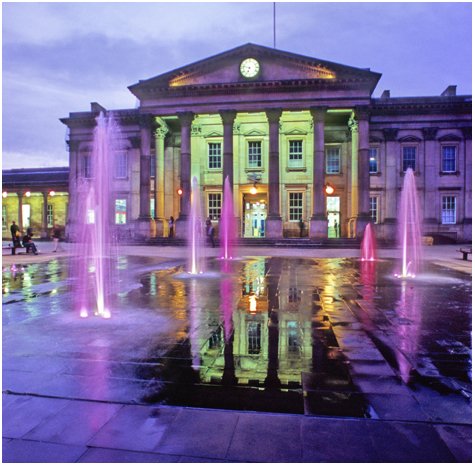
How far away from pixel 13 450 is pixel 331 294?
7.72 meters

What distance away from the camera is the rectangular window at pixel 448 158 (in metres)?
36.4

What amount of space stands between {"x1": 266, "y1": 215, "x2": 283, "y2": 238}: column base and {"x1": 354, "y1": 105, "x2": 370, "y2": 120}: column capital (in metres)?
10.4

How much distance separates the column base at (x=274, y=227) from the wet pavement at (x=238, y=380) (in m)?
23.9

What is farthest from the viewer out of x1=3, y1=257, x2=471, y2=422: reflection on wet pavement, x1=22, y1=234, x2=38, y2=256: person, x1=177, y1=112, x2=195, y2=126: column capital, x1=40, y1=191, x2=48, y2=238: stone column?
x1=40, y1=191, x2=48, y2=238: stone column

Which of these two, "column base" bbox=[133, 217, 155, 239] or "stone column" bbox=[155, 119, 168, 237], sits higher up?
"stone column" bbox=[155, 119, 168, 237]

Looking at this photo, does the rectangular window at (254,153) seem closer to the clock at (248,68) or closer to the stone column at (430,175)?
the clock at (248,68)

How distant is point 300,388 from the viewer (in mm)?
4129

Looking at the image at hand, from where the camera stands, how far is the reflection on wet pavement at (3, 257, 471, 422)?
3938mm

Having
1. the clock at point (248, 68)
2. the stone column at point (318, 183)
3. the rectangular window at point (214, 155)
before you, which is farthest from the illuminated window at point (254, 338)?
the rectangular window at point (214, 155)

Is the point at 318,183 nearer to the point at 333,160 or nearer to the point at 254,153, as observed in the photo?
the point at 333,160

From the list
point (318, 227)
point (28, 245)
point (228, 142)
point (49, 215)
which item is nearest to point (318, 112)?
point (228, 142)

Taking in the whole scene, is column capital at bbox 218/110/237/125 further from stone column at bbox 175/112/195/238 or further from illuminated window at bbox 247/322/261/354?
illuminated window at bbox 247/322/261/354

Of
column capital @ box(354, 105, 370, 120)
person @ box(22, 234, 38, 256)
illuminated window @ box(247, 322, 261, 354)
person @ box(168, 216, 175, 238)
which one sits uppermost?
column capital @ box(354, 105, 370, 120)

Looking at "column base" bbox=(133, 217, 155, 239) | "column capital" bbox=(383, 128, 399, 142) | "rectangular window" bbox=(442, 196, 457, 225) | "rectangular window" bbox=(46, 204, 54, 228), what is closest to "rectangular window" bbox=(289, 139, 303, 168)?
"column capital" bbox=(383, 128, 399, 142)
